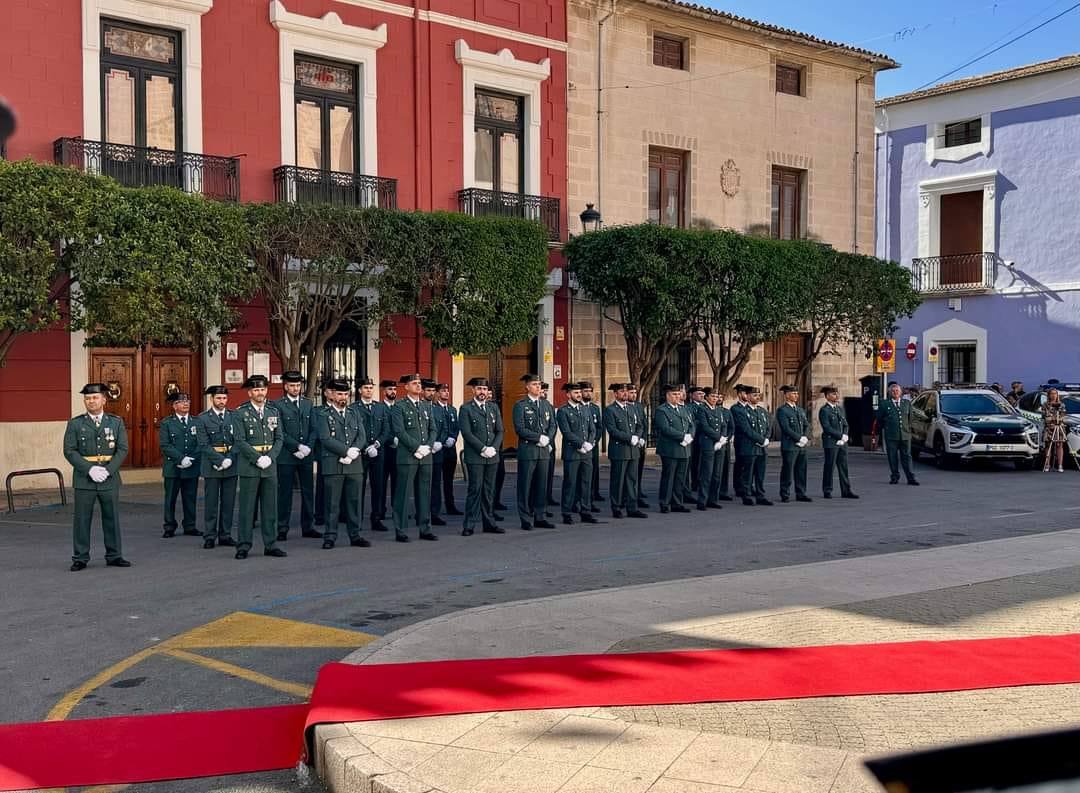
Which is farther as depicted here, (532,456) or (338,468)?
(532,456)

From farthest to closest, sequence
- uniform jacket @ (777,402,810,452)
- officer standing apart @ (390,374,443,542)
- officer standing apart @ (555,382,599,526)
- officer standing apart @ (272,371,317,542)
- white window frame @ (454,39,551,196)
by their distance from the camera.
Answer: white window frame @ (454,39,551,196) < uniform jacket @ (777,402,810,452) < officer standing apart @ (555,382,599,526) < officer standing apart @ (272,371,317,542) < officer standing apart @ (390,374,443,542)

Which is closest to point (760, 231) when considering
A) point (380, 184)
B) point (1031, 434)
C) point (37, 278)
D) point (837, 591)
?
point (1031, 434)

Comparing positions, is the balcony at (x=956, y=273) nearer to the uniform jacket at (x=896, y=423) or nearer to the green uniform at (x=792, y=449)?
the uniform jacket at (x=896, y=423)

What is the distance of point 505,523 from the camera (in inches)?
588

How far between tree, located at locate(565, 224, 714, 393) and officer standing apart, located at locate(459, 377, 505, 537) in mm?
8211

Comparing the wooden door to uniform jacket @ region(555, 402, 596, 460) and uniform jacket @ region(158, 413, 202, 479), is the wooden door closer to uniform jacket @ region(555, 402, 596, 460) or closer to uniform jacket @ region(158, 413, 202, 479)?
uniform jacket @ region(158, 413, 202, 479)

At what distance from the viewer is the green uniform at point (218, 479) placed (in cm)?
1273

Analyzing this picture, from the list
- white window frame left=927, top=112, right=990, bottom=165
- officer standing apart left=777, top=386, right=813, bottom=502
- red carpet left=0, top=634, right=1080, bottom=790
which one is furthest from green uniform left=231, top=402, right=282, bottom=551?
white window frame left=927, top=112, right=990, bottom=165

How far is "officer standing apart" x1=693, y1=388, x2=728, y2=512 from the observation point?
54.5 ft

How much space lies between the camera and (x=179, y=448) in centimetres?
1404

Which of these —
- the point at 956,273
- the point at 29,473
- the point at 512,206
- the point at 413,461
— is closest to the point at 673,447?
the point at 413,461

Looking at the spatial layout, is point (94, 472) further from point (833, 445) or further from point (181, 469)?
point (833, 445)

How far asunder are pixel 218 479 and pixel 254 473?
1050 millimetres

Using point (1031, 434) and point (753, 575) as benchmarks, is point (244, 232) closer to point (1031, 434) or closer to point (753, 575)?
point (753, 575)
